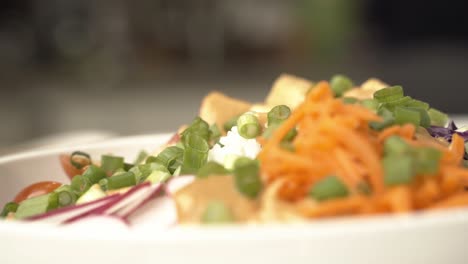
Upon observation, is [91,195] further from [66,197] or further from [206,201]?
[206,201]

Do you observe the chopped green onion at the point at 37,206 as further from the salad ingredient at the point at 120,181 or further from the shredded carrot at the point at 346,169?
A: the shredded carrot at the point at 346,169

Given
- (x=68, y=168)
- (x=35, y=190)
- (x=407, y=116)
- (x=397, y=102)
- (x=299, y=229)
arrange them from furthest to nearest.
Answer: (x=68, y=168) → (x=35, y=190) → (x=397, y=102) → (x=407, y=116) → (x=299, y=229)

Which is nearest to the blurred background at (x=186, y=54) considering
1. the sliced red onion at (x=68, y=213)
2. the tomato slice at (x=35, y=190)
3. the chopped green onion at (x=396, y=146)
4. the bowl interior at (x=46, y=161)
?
the bowl interior at (x=46, y=161)

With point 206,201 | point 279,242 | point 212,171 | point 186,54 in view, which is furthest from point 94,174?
point 186,54

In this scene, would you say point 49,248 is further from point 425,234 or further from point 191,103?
point 191,103

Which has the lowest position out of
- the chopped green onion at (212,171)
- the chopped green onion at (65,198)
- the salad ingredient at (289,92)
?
the chopped green onion at (212,171)

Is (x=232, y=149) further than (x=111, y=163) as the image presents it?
No
